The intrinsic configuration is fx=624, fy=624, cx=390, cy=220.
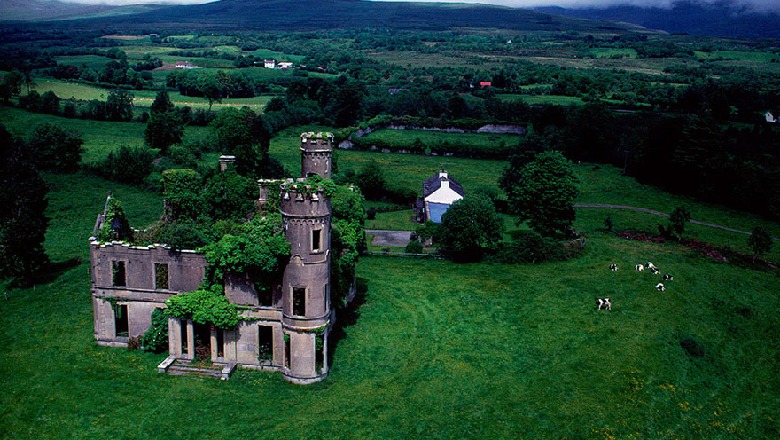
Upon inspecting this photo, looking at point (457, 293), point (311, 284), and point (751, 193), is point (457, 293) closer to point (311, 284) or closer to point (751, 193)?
point (311, 284)

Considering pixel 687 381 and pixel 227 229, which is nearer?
pixel 687 381

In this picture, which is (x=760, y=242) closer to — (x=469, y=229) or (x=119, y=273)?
(x=469, y=229)


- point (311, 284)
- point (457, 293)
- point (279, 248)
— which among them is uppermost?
point (279, 248)

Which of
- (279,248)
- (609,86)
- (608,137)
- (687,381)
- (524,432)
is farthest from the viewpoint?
(609,86)

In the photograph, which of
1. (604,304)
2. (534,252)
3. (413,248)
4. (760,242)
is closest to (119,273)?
(413,248)

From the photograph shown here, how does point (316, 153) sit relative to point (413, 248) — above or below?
above

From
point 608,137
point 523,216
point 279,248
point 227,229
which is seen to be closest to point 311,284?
point 279,248
